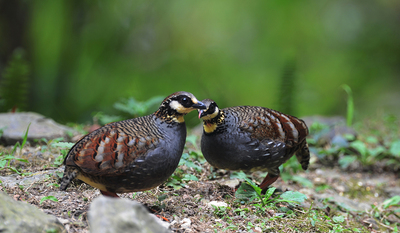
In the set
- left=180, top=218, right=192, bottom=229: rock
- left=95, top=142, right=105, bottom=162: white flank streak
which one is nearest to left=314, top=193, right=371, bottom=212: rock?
left=180, top=218, right=192, bottom=229: rock

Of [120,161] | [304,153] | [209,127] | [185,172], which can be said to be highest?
[209,127]

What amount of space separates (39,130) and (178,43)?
5220mm

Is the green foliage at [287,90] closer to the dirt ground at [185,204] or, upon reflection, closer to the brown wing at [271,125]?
the dirt ground at [185,204]

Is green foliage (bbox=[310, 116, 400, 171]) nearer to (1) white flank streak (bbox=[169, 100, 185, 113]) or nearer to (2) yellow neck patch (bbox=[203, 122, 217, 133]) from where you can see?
(2) yellow neck patch (bbox=[203, 122, 217, 133])

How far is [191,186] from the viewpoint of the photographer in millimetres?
3730

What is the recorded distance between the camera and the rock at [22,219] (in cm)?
207

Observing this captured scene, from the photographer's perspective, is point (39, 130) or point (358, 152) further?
point (358, 152)

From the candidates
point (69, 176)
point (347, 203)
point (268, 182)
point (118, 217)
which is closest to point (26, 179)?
point (69, 176)

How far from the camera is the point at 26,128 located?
15.3 feet

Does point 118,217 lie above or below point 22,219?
above

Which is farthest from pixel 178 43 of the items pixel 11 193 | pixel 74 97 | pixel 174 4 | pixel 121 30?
pixel 11 193

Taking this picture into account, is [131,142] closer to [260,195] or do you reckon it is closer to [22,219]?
[22,219]

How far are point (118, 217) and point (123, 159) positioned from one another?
0.94m

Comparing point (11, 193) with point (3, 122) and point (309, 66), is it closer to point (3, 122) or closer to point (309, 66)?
point (3, 122)
